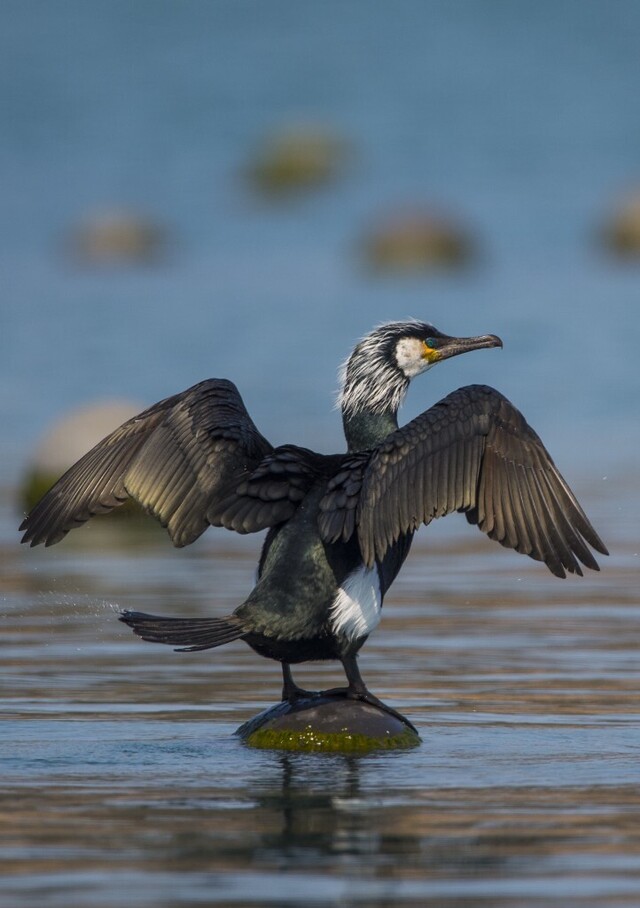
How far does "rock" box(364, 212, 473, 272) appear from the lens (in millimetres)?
37125

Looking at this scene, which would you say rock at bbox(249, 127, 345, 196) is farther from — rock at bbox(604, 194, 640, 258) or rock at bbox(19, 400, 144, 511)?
rock at bbox(19, 400, 144, 511)

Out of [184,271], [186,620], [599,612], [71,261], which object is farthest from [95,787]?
[71,261]

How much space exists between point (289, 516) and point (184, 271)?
30353 millimetres

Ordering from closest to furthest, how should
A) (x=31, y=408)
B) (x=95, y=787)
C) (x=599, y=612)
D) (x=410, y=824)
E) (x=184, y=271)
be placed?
1. (x=410, y=824)
2. (x=95, y=787)
3. (x=599, y=612)
4. (x=31, y=408)
5. (x=184, y=271)

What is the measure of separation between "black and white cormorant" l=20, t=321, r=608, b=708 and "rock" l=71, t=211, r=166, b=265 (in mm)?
31818

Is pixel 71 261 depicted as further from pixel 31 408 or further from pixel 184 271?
pixel 31 408

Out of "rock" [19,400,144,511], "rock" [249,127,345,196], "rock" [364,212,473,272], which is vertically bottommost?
"rock" [19,400,144,511]

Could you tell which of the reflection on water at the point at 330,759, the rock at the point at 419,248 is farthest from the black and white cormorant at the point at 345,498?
the rock at the point at 419,248

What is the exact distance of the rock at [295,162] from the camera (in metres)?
48.4

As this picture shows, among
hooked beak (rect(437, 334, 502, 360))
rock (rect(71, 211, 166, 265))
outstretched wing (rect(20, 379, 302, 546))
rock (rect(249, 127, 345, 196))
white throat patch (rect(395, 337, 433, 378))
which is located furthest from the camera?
rock (rect(249, 127, 345, 196))

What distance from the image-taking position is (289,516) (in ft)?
26.7

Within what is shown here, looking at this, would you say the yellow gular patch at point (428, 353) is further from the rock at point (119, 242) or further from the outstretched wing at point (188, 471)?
the rock at point (119, 242)

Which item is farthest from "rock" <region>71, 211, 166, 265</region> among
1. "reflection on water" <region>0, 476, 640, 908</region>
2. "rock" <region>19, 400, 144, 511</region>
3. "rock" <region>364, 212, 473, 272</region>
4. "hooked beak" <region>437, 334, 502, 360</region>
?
"hooked beak" <region>437, 334, 502, 360</region>

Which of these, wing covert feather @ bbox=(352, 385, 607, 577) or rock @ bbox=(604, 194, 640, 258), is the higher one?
rock @ bbox=(604, 194, 640, 258)
